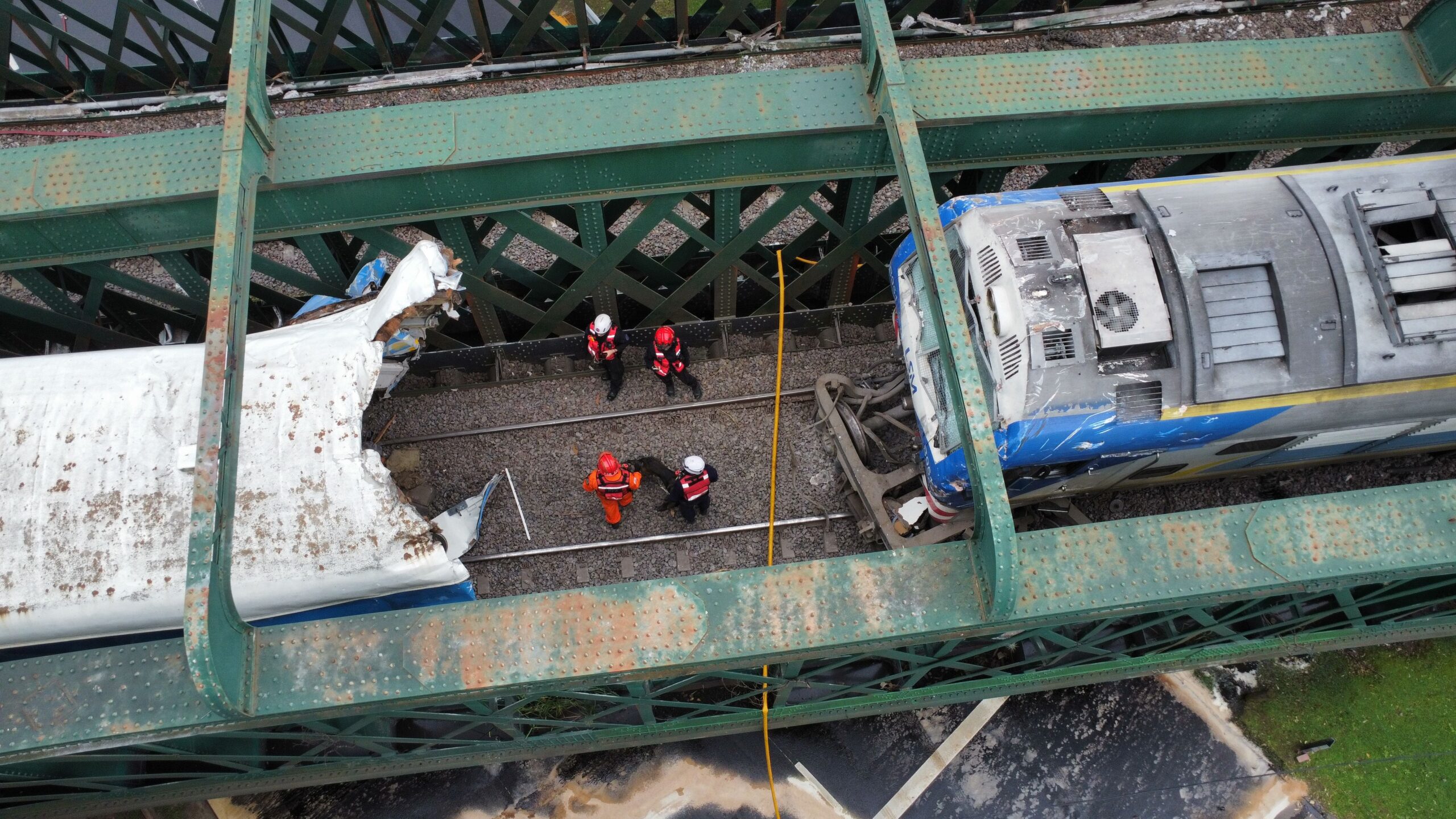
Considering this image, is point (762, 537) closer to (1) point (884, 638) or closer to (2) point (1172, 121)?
(1) point (884, 638)

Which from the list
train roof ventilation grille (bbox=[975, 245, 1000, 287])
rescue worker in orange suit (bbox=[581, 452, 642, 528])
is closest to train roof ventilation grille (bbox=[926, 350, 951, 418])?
train roof ventilation grille (bbox=[975, 245, 1000, 287])

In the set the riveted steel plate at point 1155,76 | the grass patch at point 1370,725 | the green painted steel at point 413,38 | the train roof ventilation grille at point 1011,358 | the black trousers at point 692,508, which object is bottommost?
the grass patch at point 1370,725

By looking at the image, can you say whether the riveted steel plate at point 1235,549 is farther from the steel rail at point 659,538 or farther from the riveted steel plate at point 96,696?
the riveted steel plate at point 96,696

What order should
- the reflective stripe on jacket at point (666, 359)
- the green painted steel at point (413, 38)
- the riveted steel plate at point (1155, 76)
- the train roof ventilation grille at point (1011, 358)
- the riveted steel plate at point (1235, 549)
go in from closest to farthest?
the riveted steel plate at point (1235, 549), the train roof ventilation grille at point (1011, 358), the riveted steel plate at point (1155, 76), the reflective stripe on jacket at point (666, 359), the green painted steel at point (413, 38)

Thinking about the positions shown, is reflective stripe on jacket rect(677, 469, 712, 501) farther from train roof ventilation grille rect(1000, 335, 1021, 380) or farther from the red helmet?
train roof ventilation grille rect(1000, 335, 1021, 380)

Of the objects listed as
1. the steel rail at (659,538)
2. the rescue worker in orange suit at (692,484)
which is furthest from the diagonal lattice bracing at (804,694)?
the rescue worker in orange suit at (692,484)

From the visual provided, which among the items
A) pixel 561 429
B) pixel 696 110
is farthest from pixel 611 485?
pixel 696 110
